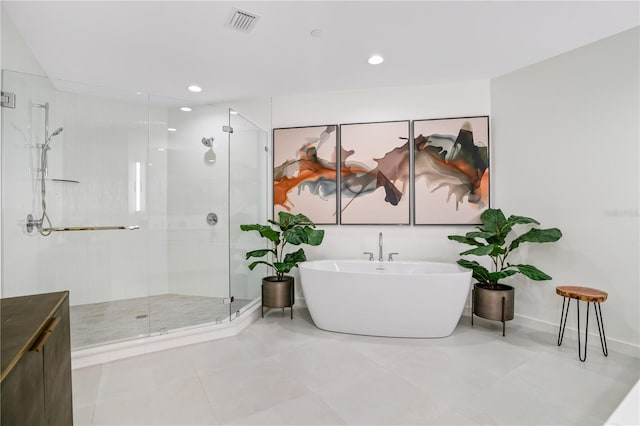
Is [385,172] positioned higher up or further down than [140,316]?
higher up

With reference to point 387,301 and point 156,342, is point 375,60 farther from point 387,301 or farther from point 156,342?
point 156,342

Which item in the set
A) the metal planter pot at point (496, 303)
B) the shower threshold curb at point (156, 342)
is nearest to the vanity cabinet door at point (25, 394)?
the shower threshold curb at point (156, 342)

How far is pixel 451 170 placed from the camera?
3.40m

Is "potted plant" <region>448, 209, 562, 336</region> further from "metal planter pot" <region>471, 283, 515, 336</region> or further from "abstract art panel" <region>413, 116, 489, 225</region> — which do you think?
"abstract art panel" <region>413, 116, 489, 225</region>

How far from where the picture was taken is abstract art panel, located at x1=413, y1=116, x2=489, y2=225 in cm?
335

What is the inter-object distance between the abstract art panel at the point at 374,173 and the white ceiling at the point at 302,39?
1.74ft

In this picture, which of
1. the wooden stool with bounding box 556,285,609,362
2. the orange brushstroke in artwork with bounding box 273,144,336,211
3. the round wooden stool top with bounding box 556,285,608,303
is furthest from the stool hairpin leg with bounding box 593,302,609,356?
the orange brushstroke in artwork with bounding box 273,144,336,211

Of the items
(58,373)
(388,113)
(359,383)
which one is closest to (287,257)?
(359,383)

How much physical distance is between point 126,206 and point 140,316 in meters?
1.03

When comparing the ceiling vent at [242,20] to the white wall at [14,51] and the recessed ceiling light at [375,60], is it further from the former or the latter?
the white wall at [14,51]

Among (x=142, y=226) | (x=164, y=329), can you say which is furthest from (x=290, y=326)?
(x=142, y=226)

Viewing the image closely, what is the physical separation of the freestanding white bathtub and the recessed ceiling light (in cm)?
191

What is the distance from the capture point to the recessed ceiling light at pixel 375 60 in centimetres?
282

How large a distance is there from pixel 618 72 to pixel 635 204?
3.52 feet
